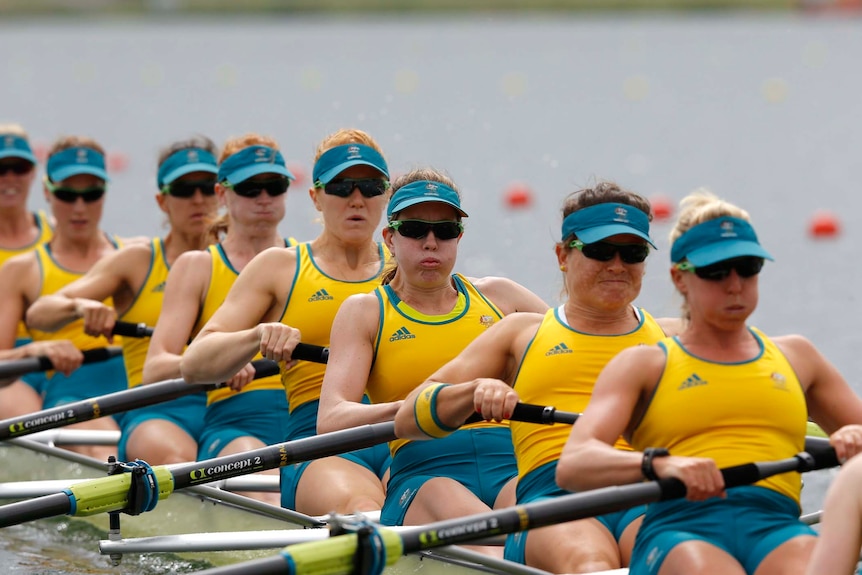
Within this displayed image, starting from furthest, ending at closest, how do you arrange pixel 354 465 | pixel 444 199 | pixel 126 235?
pixel 126 235 → pixel 354 465 → pixel 444 199

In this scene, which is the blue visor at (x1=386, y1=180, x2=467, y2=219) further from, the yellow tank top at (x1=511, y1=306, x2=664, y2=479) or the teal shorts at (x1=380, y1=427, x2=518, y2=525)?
the teal shorts at (x1=380, y1=427, x2=518, y2=525)

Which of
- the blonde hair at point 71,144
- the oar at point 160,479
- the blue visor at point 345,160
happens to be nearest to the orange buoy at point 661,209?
the blonde hair at point 71,144

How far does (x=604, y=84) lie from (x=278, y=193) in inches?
1150

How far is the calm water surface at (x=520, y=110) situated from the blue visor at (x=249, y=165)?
33 cm

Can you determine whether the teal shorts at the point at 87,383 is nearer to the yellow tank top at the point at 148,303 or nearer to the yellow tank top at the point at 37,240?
the yellow tank top at the point at 148,303

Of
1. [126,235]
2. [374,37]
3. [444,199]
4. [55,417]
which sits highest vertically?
[374,37]

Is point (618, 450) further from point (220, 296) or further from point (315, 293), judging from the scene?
point (220, 296)

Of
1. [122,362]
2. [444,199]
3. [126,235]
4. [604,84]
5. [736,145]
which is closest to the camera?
[444,199]

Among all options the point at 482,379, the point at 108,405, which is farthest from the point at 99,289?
the point at 482,379

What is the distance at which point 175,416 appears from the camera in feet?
22.8

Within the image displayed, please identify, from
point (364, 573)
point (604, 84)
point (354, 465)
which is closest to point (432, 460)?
point (354, 465)

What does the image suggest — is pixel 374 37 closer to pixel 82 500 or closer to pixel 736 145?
pixel 736 145

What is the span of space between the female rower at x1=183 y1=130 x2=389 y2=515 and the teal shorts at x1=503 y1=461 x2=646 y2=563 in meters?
0.91

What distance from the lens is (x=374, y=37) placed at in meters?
49.8
